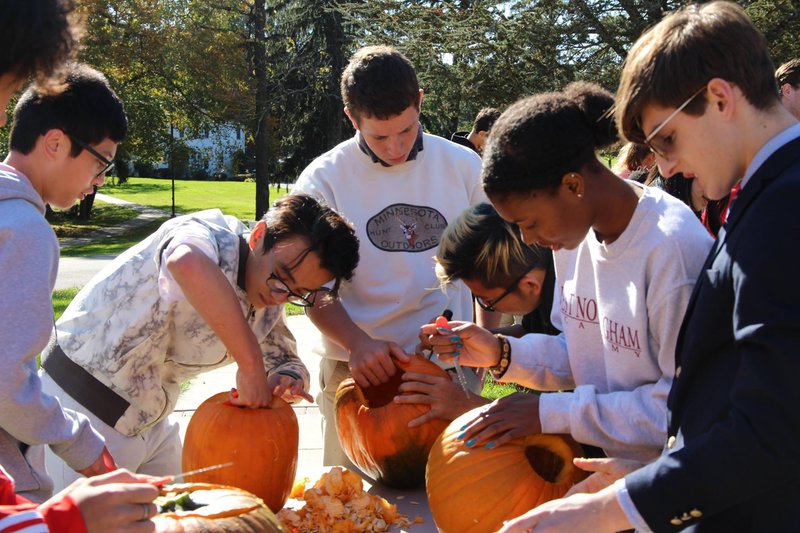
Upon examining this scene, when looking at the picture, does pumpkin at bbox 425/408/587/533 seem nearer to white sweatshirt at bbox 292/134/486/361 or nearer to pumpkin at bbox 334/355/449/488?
pumpkin at bbox 334/355/449/488

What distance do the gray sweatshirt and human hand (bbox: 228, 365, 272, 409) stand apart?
551mm

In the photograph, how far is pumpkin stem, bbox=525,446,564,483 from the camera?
2.22 metres

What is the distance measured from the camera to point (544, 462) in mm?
2262

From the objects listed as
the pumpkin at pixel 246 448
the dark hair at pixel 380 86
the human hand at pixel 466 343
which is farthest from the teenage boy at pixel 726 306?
the dark hair at pixel 380 86

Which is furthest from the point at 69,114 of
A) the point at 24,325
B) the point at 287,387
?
the point at 287,387

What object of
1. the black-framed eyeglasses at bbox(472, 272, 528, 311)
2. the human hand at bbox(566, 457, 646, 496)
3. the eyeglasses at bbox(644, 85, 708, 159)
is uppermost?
the eyeglasses at bbox(644, 85, 708, 159)

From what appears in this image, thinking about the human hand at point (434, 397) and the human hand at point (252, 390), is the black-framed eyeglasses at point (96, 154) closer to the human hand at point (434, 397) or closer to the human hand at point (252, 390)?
the human hand at point (252, 390)

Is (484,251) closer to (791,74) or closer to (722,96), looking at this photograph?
(722,96)

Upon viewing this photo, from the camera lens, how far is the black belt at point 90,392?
2406mm

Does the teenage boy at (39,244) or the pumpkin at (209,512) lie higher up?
the teenage boy at (39,244)

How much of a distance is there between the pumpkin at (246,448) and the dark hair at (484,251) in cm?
76

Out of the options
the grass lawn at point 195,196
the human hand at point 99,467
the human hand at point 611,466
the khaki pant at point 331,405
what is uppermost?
the human hand at point 611,466

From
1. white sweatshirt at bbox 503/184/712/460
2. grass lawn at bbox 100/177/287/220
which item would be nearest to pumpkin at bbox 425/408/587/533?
white sweatshirt at bbox 503/184/712/460

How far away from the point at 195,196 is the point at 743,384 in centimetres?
3392
